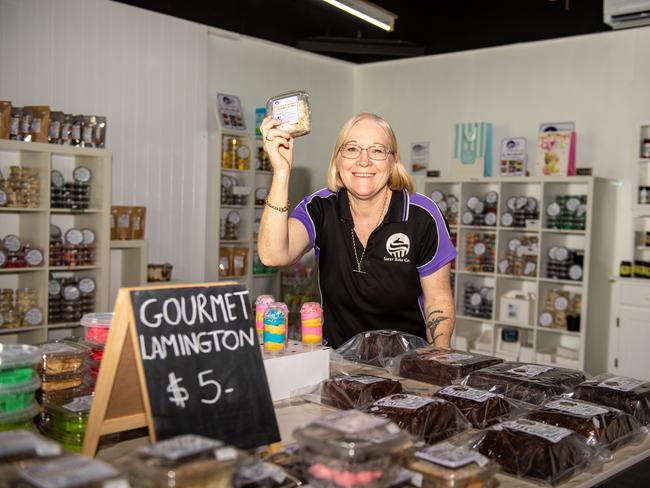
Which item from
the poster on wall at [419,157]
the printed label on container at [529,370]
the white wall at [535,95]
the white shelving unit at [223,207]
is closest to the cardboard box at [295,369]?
the printed label on container at [529,370]

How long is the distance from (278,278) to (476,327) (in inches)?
86.3

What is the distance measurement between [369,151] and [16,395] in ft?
4.88

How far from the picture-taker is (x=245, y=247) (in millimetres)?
6867

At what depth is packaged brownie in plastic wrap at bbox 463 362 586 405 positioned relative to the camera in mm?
1955

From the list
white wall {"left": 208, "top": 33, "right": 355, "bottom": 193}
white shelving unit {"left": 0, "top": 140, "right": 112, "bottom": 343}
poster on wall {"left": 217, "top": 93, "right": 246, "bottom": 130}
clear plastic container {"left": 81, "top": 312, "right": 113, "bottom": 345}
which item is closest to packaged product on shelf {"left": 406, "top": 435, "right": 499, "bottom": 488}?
clear plastic container {"left": 81, "top": 312, "right": 113, "bottom": 345}

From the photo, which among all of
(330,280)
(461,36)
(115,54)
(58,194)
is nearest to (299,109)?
(330,280)

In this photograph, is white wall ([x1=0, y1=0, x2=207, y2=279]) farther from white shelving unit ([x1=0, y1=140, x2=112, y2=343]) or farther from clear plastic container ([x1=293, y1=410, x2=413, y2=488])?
clear plastic container ([x1=293, y1=410, x2=413, y2=488])

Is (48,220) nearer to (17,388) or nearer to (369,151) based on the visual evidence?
(369,151)

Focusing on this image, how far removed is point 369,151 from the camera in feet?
8.12

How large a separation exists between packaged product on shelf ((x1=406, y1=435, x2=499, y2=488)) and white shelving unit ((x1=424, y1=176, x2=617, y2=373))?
5.10 metres

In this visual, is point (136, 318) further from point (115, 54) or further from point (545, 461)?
point (115, 54)

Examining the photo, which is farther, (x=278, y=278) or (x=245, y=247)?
(x=278, y=278)

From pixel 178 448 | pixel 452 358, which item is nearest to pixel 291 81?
pixel 452 358

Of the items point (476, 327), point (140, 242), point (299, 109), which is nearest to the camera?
point (299, 109)
